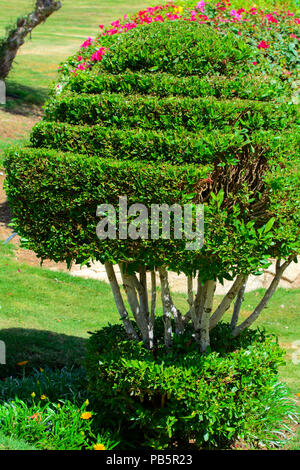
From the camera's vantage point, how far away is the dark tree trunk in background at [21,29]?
51.9 feet

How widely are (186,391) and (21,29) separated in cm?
1399

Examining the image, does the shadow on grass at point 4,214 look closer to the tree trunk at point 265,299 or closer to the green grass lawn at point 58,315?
the green grass lawn at point 58,315

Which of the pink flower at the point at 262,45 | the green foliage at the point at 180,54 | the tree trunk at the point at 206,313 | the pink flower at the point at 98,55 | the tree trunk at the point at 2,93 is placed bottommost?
the tree trunk at the point at 206,313

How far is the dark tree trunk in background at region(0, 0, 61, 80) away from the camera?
1582 centimetres

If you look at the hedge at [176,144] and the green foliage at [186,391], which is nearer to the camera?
the hedge at [176,144]

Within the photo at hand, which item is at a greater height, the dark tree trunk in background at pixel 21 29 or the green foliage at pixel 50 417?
the dark tree trunk in background at pixel 21 29

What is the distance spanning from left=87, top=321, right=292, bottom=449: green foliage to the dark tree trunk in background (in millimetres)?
13015

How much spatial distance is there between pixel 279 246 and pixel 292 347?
3927 millimetres

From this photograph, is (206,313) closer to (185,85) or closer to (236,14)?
(185,85)

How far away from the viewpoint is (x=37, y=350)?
6.57 meters

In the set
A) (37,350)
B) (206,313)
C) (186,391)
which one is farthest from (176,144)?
(37,350)

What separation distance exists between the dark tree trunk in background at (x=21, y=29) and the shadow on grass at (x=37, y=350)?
11.0 m

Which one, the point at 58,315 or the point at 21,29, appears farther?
the point at 21,29

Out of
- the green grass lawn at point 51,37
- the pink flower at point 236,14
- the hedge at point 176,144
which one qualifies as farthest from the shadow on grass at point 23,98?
the hedge at point 176,144
